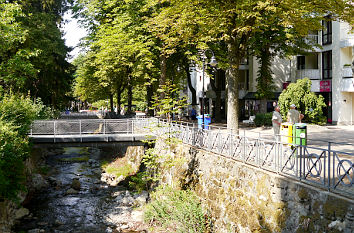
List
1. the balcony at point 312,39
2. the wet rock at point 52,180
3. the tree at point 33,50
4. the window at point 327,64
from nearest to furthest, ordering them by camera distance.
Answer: the tree at point 33,50 → the wet rock at point 52,180 → the balcony at point 312,39 → the window at point 327,64

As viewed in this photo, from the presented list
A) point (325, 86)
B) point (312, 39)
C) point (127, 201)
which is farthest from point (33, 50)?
point (325, 86)

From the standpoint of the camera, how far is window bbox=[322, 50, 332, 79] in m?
30.7

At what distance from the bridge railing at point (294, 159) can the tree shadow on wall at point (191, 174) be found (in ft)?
3.62

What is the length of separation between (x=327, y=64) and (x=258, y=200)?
82.9 feet

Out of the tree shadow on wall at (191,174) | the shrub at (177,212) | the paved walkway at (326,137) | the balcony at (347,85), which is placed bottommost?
the shrub at (177,212)

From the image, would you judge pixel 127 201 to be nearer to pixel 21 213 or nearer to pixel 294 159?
pixel 21 213

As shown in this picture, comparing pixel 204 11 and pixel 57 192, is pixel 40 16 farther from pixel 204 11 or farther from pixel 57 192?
pixel 204 11

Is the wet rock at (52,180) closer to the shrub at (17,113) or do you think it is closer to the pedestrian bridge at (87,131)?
the pedestrian bridge at (87,131)

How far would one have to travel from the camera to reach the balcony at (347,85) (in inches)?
1098

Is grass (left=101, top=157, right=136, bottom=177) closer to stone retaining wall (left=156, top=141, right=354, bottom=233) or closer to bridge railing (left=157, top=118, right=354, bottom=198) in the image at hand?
stone retaining wall (left=156, top=141, right=354, bottom=233)

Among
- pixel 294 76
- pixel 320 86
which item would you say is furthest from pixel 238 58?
pixel 294 76

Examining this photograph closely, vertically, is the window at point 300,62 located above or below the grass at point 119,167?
above

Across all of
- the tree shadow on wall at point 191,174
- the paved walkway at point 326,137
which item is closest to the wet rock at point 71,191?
the tree shadow on wall at point 191,174

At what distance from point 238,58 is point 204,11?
7.74 feet
